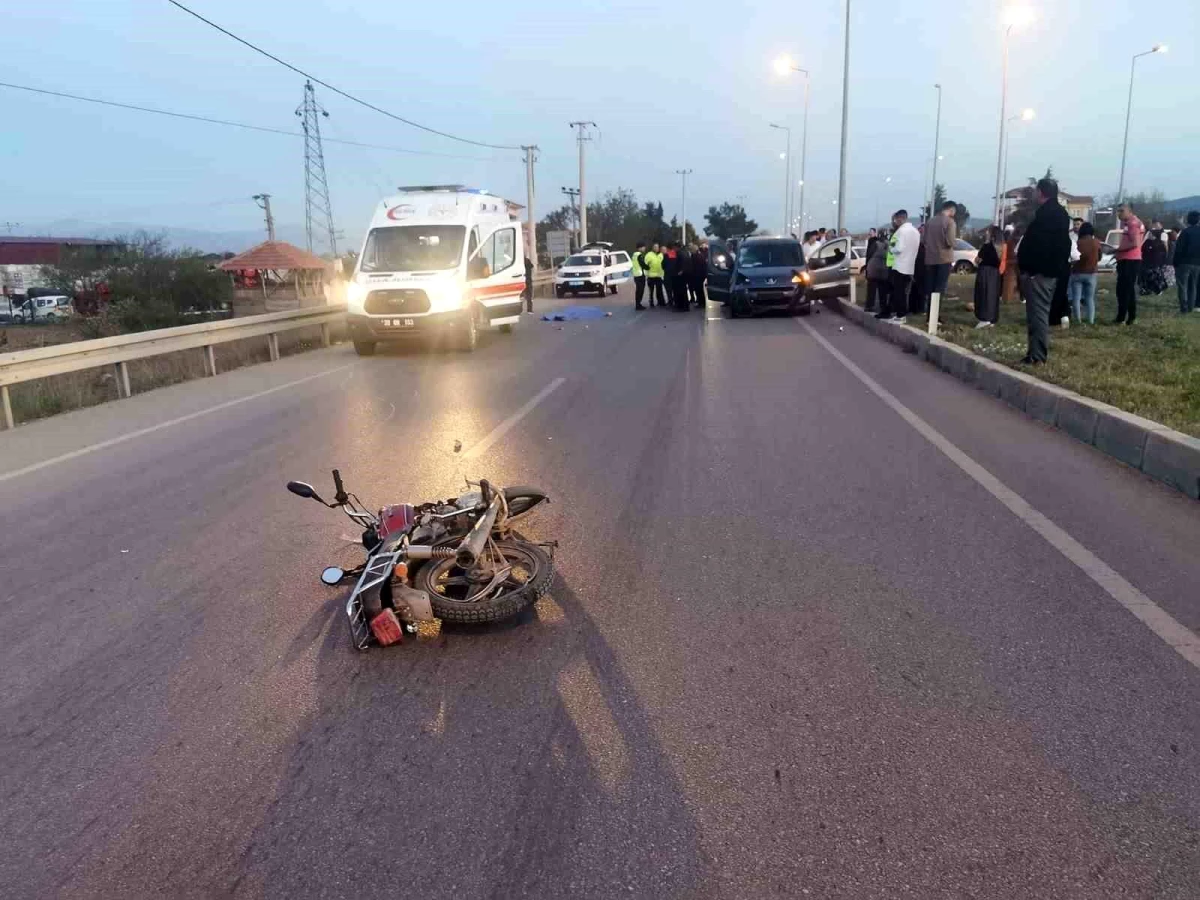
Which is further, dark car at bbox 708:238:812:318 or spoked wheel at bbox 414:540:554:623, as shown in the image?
dark car at bbox 708:238:812:318

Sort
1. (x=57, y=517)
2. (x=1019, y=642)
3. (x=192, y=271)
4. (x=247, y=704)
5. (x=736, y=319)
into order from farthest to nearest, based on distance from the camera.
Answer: (x=192, y=271)
(x=736, y=319)
(x=57, y=517)
(x=1019, y=642)
(x=247, y=704)

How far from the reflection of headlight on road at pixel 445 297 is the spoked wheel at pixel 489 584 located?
11.1m

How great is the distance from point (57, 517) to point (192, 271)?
41.7 m

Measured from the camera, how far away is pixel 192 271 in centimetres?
4406

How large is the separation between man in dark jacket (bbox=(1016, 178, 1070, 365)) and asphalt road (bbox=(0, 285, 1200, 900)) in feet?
12.1

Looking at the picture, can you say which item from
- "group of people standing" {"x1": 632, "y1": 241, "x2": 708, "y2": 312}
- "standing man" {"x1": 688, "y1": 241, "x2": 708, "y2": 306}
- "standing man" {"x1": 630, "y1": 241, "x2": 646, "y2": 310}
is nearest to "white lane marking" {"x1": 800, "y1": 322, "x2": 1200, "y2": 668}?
"group of people standing" {"x1": 632, "y1": 241, "x2": 708, "y2": 312}

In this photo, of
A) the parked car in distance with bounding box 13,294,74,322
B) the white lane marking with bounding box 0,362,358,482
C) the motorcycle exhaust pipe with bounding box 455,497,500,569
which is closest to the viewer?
the motorcycle exhaust pipe with bounding box 455,497,500,569

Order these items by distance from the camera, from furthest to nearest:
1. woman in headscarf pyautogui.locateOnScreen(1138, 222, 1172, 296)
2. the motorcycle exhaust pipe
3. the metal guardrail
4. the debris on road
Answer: the debris on road
woman in headscarf pyautogui.locateOnScreen(1138, 222, 1172, 296)
the metal guardrail
the motorcycle exhaust pipe

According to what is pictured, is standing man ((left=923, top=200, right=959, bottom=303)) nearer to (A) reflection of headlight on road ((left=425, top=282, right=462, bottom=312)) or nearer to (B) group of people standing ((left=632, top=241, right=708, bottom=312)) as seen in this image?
(A) reflection of headlight on road ((left=425, top=282, right=462, bottom=312))

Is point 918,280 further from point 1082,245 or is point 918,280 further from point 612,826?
point 612,826

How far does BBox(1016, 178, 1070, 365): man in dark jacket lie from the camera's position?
10.2 meters

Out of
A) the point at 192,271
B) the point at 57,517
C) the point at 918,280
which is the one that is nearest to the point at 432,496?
the point at 57,517

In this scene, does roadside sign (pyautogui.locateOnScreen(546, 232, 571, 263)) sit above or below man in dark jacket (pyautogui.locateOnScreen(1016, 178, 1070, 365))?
above

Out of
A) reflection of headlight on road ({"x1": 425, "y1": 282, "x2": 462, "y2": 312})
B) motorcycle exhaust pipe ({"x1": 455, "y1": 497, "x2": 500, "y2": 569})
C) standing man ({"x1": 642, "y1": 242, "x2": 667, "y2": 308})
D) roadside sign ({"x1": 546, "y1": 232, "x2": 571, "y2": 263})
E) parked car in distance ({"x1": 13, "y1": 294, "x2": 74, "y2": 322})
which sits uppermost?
roadside sign ({"x1": 546, "y1": 232, "x2": 571, "y2": 263})
